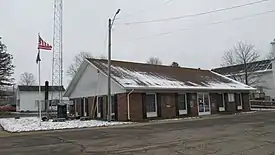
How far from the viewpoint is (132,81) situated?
1035 inches

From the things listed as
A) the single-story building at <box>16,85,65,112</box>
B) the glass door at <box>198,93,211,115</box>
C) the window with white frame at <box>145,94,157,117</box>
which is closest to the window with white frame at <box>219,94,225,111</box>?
the glass door at <box>198,93,211,115</box>

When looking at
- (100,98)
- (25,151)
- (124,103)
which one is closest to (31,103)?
(100,98)

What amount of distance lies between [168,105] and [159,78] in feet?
9.96

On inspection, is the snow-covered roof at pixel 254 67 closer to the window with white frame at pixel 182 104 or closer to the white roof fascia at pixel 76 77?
the window with white frame at pixel 182 104

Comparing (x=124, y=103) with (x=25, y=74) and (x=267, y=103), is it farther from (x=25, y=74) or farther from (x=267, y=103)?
(x=25, y=74)

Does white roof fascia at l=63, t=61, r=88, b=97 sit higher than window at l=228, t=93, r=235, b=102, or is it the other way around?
white roof fascia at l=63, t=61, r=88, b=97

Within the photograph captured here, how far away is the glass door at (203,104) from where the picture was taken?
30208 millimetres

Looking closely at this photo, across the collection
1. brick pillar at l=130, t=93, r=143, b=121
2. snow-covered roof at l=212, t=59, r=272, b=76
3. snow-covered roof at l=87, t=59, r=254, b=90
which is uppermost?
snow-covered roof at l=212, t=59, r=272, b=76

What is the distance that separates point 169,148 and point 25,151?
15.0 feet

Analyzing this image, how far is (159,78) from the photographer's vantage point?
2961 cm

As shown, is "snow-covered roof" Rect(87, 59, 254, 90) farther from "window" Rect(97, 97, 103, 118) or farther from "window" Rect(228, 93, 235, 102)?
"window" Rect(97, 97, 103, 118)

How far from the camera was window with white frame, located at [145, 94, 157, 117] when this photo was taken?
86.5 ft

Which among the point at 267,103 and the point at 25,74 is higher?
the point at 25,74

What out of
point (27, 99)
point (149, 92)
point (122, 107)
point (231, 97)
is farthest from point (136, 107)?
point (27, 99)
